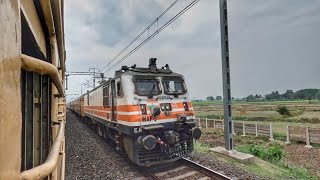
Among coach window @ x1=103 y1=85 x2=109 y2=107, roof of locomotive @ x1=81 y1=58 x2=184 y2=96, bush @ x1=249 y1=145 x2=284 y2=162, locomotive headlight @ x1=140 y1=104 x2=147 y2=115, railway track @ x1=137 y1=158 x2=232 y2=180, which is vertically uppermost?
roof of locomotive @ x1=81 y1=58 x2=184 y2=96

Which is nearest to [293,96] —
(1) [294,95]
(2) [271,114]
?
(1) [294,95]

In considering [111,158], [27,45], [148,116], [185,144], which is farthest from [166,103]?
[27,45]

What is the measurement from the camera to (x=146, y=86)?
10023 millimetres

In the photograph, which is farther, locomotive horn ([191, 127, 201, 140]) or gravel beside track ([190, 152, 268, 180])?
locomotive horn ([191, 127, 201, 140])

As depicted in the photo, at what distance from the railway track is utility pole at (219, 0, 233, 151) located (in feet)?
7.80

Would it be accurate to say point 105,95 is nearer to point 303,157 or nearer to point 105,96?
point 105,96

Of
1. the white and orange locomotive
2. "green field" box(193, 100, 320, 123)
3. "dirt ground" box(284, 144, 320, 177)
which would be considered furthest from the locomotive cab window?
"green field" box(193, 100, 320, 123)

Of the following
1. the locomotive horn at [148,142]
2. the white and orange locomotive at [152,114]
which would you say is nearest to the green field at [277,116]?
the white and orange locomotive at [152,114]

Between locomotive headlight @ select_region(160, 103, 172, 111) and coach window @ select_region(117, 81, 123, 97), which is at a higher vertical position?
coach window @ select_region(117, 81, 123, 97)

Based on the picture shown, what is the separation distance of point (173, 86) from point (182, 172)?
333cm

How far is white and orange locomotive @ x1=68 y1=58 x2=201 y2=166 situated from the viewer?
9180 millimetres

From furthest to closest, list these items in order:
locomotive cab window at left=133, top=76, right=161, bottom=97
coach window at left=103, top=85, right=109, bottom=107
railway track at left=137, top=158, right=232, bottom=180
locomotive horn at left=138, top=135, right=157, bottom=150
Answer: coach window at left=103, top=85, right=109, bottom=107 → locomotive cab window at left=133, top=76, right=161, bottom=97 → locomotive horn at left=138, top=135, right=157, bottom=150 → railway track at left=137, top=158, right=232, bottom=180

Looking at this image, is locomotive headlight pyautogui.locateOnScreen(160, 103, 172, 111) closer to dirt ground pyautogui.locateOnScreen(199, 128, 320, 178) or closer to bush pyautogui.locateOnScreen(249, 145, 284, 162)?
bush pyautogui.locateOnScreen(249, 145, 284, 162)

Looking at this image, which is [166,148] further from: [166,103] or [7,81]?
[7,81]
